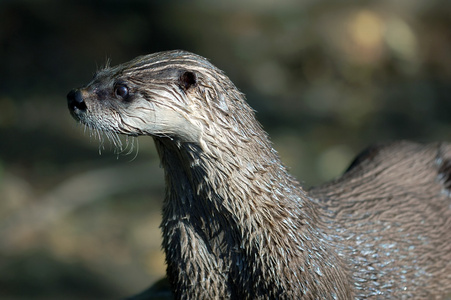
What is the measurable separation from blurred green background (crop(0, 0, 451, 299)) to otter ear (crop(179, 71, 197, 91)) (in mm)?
3700

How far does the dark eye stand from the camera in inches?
87.9

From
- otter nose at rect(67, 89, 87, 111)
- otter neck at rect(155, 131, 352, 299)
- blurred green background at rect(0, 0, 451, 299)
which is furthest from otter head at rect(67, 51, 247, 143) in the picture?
blurred green background at rect(0, 0, 451, 299)

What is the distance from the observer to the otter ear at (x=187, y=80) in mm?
2234

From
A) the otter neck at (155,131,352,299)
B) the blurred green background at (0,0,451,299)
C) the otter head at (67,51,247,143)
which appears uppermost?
the blurred green background at (0,0,451,299)

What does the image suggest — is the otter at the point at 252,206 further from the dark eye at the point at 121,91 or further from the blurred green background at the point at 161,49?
the blurred green background at the point at 161,49

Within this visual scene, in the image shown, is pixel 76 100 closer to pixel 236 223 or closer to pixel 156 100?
pixel 156 100

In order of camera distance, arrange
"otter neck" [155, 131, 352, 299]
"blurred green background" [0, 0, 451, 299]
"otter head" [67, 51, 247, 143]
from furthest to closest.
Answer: "blurred green background" [0, 0, 451, 299] < "otter neck" [155, 131, 352, 299] < "otter head" [67, 51, 247, 143]

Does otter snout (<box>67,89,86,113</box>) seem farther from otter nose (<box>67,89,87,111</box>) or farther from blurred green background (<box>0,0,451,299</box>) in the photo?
blurred green background (<box>0,0,451,299</box>)

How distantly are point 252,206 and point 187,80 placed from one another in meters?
0.51

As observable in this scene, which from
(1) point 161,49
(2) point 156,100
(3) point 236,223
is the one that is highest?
(1) point 161,49

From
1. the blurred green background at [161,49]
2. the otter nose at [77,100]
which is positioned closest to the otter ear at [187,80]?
the otter nose at [77,100]

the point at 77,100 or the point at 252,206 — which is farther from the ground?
the point at 77,100

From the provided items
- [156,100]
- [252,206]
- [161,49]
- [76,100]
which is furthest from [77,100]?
[161,49]

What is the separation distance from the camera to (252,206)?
7.91 ft
